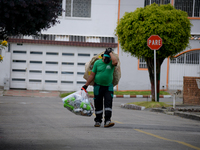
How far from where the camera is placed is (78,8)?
25125mm

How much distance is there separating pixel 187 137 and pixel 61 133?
2578 millimetres

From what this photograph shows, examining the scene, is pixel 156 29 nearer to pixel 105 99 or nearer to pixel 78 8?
pixel 105 99

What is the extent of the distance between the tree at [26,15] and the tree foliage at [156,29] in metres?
9.21

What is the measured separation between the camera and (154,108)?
15617mm

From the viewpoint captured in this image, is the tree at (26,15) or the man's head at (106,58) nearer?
the tree at (26,15)

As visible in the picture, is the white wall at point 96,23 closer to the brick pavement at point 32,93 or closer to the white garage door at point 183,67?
the brick pavement at point 32,93

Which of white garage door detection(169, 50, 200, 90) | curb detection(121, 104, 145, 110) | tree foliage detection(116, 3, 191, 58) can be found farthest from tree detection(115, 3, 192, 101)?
white garage door detection(169, 50, 200, 90)

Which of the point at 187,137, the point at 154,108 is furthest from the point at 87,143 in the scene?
the point at 154,108

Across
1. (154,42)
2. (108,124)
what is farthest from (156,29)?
(108,124)

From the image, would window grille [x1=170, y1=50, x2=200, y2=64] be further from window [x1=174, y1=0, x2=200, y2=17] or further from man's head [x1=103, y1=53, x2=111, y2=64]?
man's head [x1=103, y1=53, x2=111, y2=64]

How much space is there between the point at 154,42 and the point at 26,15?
963cm

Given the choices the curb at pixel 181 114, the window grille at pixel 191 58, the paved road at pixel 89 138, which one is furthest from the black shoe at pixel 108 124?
the window grille at pixel 191 58

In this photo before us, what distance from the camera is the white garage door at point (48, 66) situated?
24234mm

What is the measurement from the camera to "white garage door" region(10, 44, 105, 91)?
24234mm
